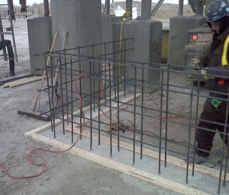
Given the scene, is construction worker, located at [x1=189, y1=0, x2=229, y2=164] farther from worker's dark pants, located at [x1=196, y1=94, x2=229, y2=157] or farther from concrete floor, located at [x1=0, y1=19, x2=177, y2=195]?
concrete floor, located at [x1=0, y1=19, x2=177, y2=195]

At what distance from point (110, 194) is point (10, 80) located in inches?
219

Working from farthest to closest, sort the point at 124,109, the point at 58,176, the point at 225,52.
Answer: the point at 124,109
the point at 58,176
the point at 225,52

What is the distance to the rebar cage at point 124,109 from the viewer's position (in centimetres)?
347

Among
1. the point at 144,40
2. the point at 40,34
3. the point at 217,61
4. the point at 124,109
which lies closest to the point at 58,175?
the point at 124,109

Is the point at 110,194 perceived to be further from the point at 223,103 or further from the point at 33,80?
the point at 33,80

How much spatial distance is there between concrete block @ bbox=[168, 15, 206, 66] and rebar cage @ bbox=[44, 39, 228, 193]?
1.06 metres

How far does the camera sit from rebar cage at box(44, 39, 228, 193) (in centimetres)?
347

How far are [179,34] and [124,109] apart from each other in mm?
4529

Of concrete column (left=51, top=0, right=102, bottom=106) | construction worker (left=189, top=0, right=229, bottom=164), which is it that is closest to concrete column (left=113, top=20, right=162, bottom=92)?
concrete column (left=51, top=0, right=102, bottom=106)

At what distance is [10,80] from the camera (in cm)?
803

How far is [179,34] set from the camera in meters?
8.33

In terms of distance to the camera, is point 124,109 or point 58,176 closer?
point 58,176

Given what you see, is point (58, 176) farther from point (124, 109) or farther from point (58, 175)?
point (124, 109)

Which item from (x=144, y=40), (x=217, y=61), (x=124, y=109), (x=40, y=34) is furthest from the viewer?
(x=40, y=34)
